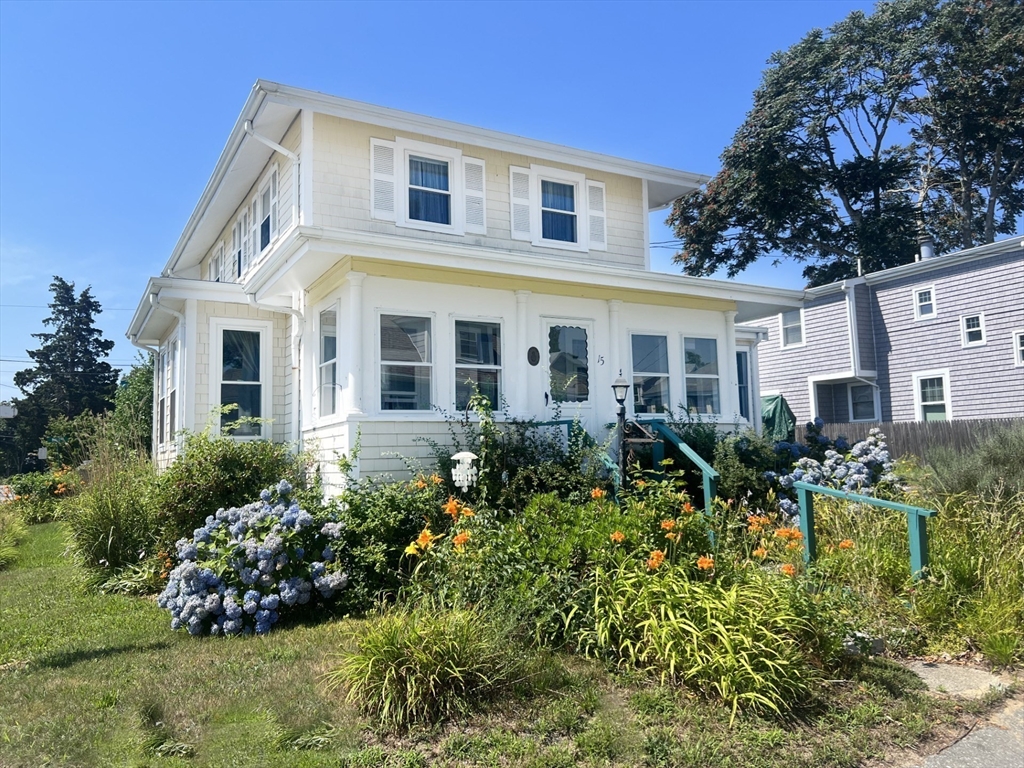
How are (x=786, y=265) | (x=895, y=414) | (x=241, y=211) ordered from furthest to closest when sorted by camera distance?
1. (x=786, y=265)
2. (x=895, y=414)
3. (x=241, y=211)

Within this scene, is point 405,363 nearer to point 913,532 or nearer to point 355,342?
point 355,342

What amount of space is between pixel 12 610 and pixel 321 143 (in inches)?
272

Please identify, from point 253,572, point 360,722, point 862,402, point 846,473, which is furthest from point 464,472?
point 862,402

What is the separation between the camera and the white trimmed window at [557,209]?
11797 mm

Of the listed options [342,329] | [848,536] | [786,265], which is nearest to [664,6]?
[342,329]

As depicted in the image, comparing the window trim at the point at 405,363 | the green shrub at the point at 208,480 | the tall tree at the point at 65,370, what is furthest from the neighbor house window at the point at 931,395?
the tall tree at the point at 65,370

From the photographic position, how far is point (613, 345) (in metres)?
9.98

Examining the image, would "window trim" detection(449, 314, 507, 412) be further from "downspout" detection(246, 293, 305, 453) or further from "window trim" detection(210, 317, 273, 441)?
"window trim" detection(210, 317, 273, 441)

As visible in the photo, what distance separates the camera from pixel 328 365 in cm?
927

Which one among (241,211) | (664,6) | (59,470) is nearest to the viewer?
(664,6)

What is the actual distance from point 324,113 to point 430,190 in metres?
1.88

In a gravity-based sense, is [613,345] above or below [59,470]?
above

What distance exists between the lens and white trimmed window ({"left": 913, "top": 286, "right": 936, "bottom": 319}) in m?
19.3

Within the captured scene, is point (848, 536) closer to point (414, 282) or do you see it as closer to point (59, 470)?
point (414, 282)
